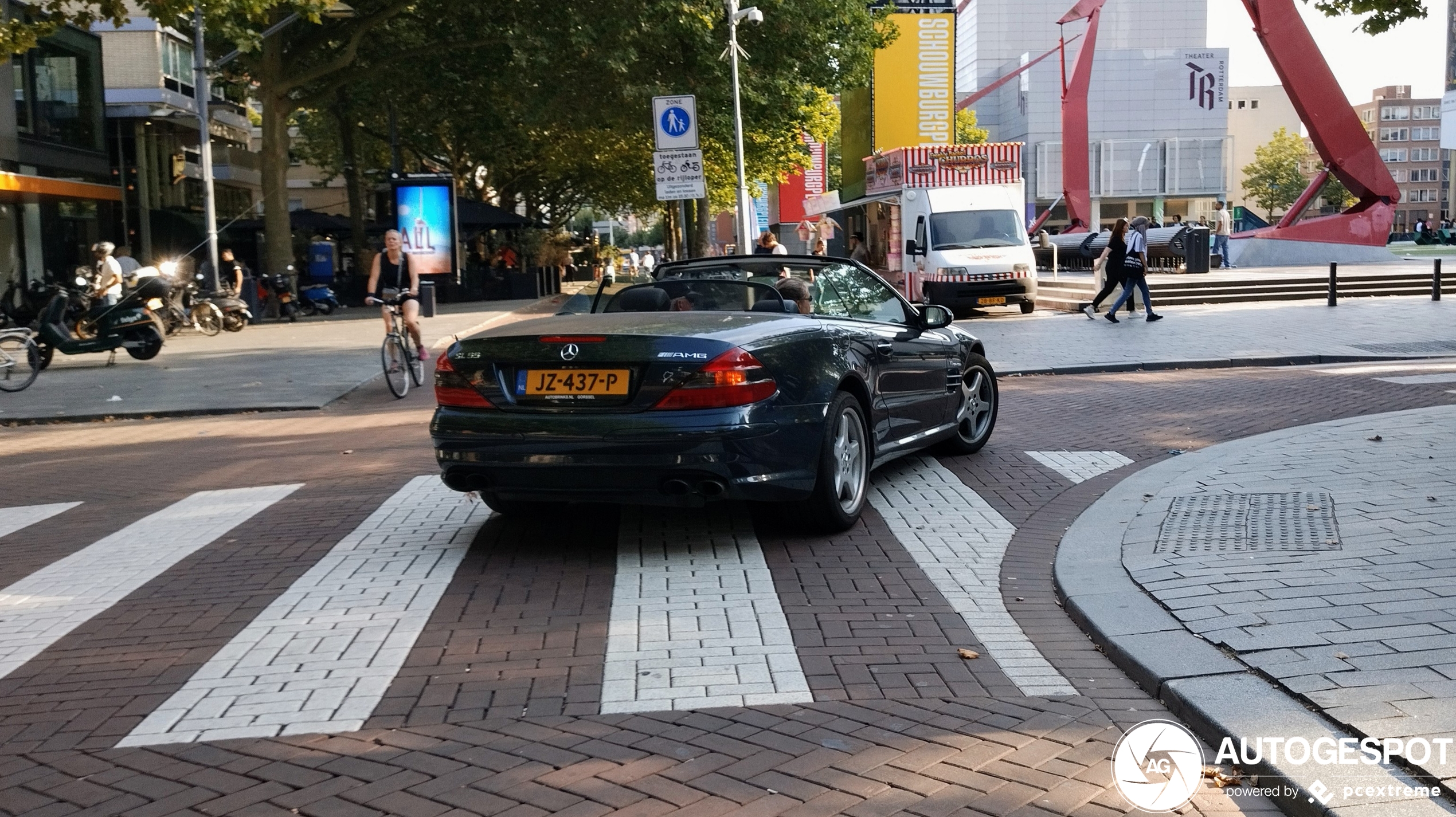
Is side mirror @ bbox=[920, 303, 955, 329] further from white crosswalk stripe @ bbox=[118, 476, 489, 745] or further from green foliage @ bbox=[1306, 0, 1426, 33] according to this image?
green foliage @ bbox=[1306, 0, 1426, 33]

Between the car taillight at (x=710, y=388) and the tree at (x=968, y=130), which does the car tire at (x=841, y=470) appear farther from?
the tree at (x=968, y=130)

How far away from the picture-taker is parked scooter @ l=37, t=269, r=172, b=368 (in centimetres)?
1759

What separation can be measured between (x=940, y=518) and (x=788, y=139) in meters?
37.0

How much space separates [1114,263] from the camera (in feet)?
74.6

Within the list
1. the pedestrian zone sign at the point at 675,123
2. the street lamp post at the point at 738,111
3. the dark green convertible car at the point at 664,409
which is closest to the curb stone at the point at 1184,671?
the dark green convertible car at the point at 664,409

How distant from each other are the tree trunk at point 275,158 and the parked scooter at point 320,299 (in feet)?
3.57

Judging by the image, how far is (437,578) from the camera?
598 cm

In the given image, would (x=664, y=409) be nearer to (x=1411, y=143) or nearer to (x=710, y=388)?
(x=710, y=388)

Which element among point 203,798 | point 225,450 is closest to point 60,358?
point 225,450

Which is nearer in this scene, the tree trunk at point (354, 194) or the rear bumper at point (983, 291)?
the rear bumper at point (983, 291)

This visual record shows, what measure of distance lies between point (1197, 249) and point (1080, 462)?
29.6m

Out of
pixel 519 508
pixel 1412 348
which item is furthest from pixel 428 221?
pixel 519 508

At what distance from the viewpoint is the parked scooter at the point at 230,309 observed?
26969 mm

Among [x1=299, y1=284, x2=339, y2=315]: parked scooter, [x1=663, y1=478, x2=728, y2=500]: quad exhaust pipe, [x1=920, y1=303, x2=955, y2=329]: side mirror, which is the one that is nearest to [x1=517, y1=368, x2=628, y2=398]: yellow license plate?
[x1=663, y1=478, x2=728, y2=500]: quad exhaust pipe
